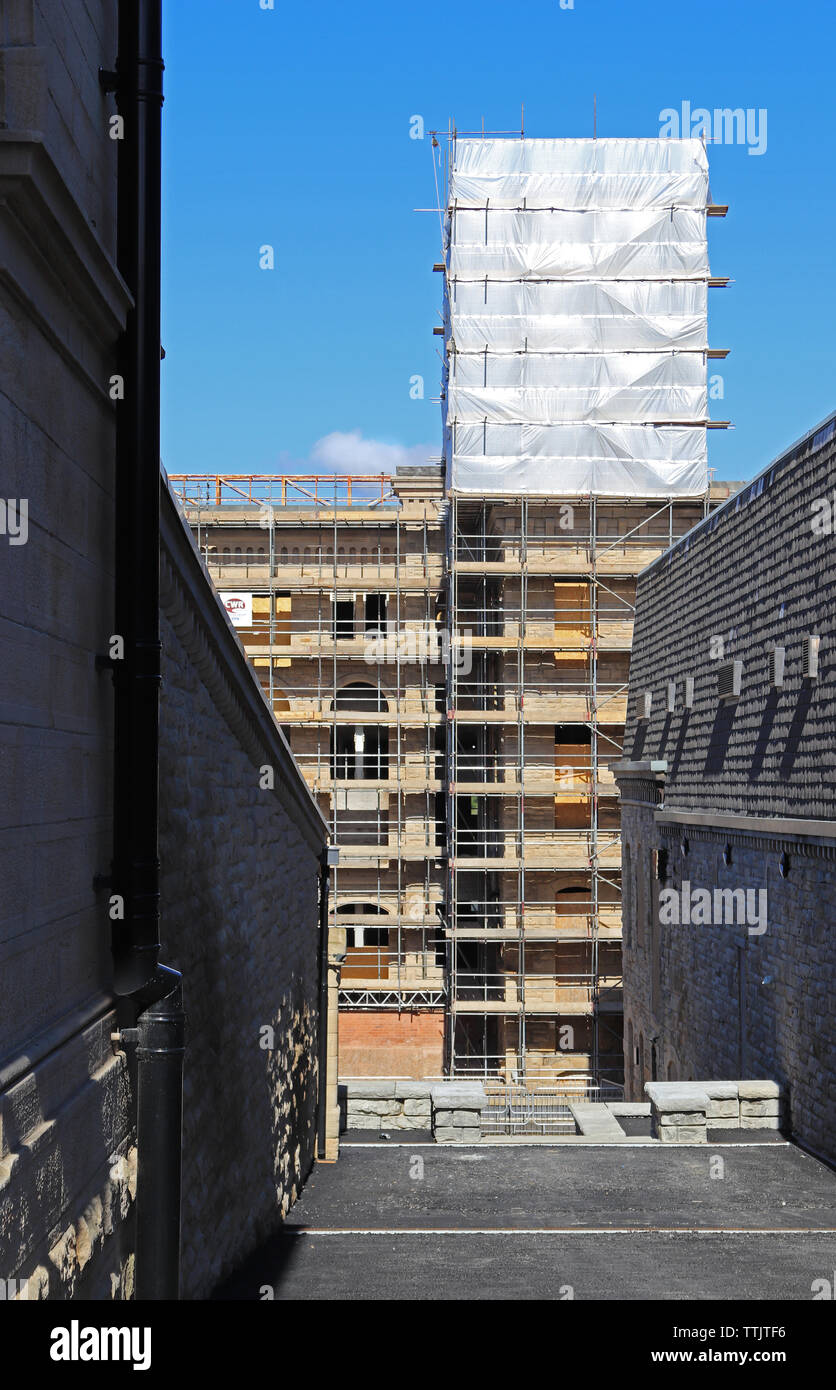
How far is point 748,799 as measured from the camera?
18.2 meters

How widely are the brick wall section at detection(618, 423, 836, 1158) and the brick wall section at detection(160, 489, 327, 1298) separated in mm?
6343

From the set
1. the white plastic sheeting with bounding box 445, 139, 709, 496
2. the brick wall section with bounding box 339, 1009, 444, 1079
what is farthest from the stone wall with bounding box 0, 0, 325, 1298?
the white plastic sheeting with bounding box 445, 139, 709, 496

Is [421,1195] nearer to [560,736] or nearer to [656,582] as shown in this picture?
[656,582]

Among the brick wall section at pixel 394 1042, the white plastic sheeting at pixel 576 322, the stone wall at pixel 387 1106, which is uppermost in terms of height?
the white plastic sheeting at pixel 576 322

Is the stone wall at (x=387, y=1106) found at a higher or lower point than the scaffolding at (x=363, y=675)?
lower

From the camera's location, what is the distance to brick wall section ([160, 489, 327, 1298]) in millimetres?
7656

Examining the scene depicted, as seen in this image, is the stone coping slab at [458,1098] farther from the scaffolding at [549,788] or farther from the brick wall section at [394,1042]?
the brick wall section at [394,1042]

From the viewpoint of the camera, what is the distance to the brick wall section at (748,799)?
1548cm

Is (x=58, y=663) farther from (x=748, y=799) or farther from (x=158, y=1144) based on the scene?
(x=748, y=799)

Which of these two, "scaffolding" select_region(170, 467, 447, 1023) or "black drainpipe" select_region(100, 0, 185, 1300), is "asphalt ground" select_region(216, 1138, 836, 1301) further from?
"scaffolding" select_region(170, 467, 447, 1023)

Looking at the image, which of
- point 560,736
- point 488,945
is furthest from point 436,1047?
point 560,736

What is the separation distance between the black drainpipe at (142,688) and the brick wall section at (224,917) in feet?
2.47

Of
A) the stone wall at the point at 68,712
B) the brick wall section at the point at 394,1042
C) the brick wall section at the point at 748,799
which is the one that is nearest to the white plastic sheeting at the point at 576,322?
the brick wall section at the point at 748,799
